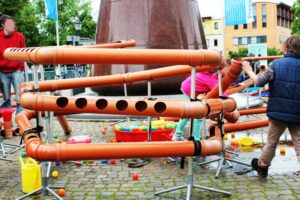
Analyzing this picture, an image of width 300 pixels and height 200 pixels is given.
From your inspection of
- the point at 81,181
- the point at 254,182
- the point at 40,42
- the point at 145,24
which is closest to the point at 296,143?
the point at 254,182

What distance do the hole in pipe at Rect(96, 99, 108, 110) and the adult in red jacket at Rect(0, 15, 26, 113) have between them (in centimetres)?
482

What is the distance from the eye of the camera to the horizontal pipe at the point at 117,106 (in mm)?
3793

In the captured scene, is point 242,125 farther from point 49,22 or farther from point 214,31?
point 214,31

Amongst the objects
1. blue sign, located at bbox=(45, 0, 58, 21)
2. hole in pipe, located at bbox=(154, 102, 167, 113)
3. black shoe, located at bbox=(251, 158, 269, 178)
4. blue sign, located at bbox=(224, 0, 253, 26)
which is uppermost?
blue sign, located at bbox=(45, 0, 58, 21)

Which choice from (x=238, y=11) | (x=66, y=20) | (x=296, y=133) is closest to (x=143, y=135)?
(x=296, y=133)

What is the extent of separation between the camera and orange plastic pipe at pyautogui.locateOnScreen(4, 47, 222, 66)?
3.61 meters

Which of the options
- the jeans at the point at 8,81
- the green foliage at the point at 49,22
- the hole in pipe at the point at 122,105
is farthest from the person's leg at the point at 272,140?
the green foliage at the point at 49,22

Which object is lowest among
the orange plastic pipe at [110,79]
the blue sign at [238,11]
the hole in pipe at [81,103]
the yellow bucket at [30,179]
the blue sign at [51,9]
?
the yellow bucket at [30,179]

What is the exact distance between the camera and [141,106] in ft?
12.8

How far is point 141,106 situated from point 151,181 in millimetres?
1564

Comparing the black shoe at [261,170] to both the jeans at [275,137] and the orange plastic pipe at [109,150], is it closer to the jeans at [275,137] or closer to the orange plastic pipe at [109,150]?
the jeans at [275,137]

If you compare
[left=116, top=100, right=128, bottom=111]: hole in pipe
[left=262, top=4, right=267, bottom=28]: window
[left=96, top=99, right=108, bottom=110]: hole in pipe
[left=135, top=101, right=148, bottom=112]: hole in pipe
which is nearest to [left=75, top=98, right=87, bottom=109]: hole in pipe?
[left=96, top=99, right=108, bottom=110]: hole in pipe

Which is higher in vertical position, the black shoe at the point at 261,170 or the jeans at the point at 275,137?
the jeans at the point at 275,137

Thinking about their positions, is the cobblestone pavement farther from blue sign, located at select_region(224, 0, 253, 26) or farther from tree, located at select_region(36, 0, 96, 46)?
tree, located at select_region(36, 0, 96, 46)
